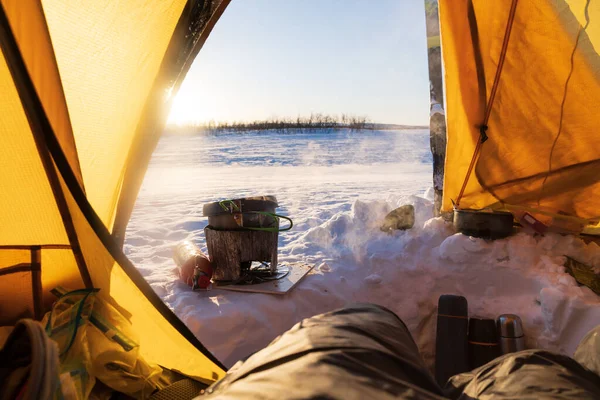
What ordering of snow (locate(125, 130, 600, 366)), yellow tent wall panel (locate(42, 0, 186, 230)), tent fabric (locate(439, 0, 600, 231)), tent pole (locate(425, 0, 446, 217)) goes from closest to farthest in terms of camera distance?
yellow tent wall panel (locate(42, 0, 186, 230))
snow (locate(125, 130, 600, 366))
tent fabric (locate(439, 0, 600, 231))
tent pole (locate(425, 0, 446, 217))

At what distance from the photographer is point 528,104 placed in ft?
11.1

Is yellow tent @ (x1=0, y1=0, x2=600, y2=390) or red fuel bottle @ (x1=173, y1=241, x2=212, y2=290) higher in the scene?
yellow tent @ (x1=0, y1=0, x2=600, y2=390)

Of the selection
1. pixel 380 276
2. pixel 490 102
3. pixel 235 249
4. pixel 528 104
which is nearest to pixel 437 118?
pixel 490 102

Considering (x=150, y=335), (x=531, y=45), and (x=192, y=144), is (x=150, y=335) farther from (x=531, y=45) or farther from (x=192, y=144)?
(x=192, y=144)

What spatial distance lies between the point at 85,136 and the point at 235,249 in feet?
5.03

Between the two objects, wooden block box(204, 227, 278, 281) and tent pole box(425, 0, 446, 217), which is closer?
wooden block box(204, 227, 278, 281)

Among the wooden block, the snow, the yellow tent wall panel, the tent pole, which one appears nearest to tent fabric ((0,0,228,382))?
the yellow tent wall panel

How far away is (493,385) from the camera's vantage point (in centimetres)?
98

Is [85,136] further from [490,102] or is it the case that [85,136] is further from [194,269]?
[490,102]

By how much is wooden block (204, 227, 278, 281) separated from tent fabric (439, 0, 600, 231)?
187 centimetres

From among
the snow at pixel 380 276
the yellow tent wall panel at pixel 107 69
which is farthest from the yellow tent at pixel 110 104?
the snow at pixel 380 276

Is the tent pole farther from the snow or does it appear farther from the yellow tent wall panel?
the yellow tent wall panel

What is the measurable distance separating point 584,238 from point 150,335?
11.2ft

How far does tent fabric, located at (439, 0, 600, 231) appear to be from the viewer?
3062 millimetres
